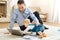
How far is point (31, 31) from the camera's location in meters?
2.23

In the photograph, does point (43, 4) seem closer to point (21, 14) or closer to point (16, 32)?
point (21, 14)

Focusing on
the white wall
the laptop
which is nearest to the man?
the laptop

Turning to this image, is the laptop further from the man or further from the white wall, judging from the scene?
the white wall

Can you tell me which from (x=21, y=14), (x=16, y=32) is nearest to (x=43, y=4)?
(x=21, y=14)

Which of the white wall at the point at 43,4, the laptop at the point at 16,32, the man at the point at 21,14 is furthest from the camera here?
the white wall at the point at 43,4

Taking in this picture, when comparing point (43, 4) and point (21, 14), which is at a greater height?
point (21, 14)

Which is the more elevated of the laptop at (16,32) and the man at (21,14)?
the man at (21,14)

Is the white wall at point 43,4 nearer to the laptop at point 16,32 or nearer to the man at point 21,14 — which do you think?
the man at point 21,14

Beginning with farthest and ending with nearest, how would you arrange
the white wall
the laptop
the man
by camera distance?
1. the white wall
2. the man
3. the laptop

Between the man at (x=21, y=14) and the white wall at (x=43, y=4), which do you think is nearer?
the man at (x=21, y=14)

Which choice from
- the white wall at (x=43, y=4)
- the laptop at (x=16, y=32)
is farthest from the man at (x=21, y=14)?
the white wall at (x=43, y=4)

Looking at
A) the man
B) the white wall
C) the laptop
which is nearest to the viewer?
the laptop

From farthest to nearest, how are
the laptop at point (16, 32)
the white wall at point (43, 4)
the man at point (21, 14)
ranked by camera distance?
1. the white wall at point (43, 4)
2. the man at point (21, 14)
3. the laptop at point (16, 32)

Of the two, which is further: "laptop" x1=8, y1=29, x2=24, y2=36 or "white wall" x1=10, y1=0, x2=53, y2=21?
"white wall" x1=10, y1=0, x2=53, y2=21
